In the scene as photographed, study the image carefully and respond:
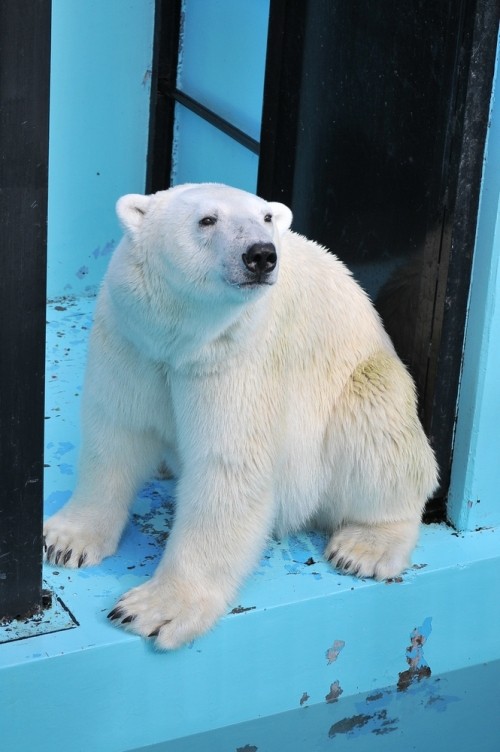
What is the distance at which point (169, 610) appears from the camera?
8.73ft

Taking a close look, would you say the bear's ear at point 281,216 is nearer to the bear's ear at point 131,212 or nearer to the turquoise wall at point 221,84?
the bear's ear at point 131,212

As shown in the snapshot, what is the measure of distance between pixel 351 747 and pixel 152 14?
9.61 feet

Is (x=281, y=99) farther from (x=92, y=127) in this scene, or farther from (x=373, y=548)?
(x=373, y=548)

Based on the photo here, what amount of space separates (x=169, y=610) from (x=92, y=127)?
255cm

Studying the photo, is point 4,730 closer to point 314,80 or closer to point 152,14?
point 314,80

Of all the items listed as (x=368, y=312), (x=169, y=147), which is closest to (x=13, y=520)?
(x=368, y=312)

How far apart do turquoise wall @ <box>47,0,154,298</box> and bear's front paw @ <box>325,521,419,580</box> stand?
208 cm

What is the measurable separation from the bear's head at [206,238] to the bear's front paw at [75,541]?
72cm

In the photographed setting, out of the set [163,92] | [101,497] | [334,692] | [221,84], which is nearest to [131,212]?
[101,497]

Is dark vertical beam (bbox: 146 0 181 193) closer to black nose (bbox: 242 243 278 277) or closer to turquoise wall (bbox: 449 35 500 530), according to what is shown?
turquoise wall (bbox: 449 35 500 530)

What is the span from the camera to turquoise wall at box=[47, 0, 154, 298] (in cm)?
453

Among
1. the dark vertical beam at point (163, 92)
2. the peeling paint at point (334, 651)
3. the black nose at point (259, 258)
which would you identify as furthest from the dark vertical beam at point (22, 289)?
the dark vertical beam at point (163, 92)

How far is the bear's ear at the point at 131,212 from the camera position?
2.61m

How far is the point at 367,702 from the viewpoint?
10.00 feet
